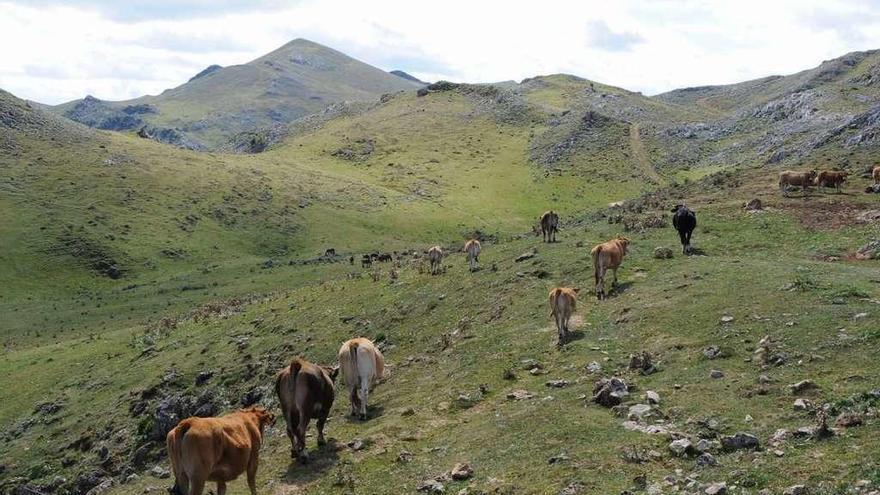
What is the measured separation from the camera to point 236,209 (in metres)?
96.3

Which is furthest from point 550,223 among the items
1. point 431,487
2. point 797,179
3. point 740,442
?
point 740,442

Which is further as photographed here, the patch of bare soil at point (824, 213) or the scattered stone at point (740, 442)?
the patch of bare soil at point (824, 213)

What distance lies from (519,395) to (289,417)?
6122 millimetres

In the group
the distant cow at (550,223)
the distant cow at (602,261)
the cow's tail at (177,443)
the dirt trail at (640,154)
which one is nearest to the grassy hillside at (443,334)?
the distant cow at (602,261)

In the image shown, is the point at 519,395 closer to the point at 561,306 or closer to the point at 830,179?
the point at 561,306

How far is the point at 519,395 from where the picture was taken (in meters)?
18.8

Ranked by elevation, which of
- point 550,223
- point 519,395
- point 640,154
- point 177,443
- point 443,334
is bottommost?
point 443,334

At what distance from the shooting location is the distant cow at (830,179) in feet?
144

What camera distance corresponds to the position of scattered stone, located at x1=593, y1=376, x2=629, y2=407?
16.6 m

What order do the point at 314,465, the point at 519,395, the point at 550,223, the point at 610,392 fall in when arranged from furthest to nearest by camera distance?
the point at 550,223 → the point at 519,395 → the point at 314,465 → the point at 610,392

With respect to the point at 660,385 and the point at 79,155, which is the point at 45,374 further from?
the point at 79,155

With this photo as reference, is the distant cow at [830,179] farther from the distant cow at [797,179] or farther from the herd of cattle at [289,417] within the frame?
the herd of cattle at [289,417]

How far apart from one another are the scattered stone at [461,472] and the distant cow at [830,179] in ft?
128

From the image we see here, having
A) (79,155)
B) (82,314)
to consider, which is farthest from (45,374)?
(79,155)
